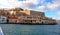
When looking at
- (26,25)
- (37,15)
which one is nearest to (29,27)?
(26,25)

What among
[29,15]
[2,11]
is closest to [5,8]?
[2,11]

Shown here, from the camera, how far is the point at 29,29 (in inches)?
158

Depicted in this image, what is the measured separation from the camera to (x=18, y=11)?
402 centimetres

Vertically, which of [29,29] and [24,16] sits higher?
[24,16]

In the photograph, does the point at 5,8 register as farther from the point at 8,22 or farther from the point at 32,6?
the point at 32,6

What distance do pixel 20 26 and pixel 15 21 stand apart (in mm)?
176

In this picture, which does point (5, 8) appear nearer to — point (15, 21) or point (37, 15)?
point (15, 21)

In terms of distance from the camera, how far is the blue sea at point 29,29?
395 cm

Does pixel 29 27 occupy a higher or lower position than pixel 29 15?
lower

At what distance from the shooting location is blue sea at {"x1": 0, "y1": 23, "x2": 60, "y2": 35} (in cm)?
395

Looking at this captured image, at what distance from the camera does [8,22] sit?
13.2ft

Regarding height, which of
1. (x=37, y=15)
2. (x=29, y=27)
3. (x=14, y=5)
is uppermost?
(x=14, y=5)

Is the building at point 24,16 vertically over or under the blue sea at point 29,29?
over

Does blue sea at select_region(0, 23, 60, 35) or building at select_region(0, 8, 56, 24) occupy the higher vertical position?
building at select_region(0, 8, 56, 24)
